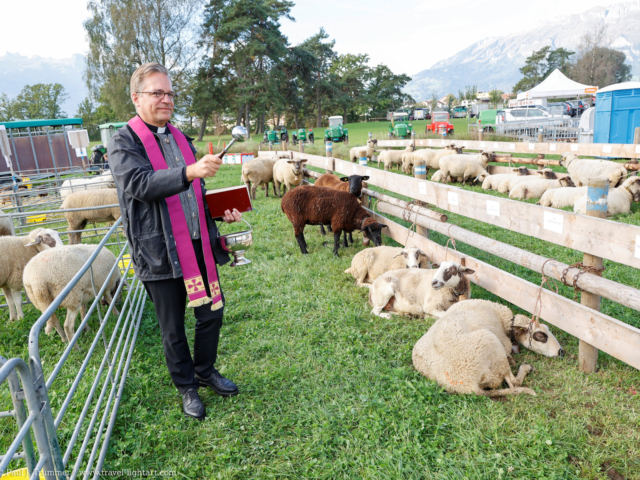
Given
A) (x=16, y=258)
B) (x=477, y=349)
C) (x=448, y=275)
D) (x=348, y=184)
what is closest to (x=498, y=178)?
(x=348, y=184)

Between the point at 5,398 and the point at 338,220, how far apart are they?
4965 mm

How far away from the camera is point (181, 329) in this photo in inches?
124

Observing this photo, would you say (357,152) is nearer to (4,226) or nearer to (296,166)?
(296,166)

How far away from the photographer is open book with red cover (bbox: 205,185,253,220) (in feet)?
10.4

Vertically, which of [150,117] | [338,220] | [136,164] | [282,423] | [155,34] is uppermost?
[155,34]

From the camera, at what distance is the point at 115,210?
8453mm

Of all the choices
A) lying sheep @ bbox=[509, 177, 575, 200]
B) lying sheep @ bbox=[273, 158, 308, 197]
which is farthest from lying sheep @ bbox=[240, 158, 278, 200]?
lying sheep @ bbox=[509, 177, 575, 200]

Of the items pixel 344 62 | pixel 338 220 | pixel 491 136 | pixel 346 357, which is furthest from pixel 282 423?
pixel 344 62

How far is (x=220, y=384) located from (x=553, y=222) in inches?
123

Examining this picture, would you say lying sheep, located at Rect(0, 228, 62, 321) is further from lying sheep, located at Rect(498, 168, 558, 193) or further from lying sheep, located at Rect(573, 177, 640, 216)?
lying sheep, located at Rect(498, 168, 558, 193)

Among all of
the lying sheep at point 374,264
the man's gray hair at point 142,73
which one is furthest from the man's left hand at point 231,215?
the lying sheep at point 374,264

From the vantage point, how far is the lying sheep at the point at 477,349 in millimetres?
3303

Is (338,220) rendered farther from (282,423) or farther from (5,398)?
(5,398)

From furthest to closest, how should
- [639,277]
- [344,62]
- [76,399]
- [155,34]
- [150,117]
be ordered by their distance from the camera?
[344,62]
[155,34]
[639,277]
[76,399]
[150,117]
